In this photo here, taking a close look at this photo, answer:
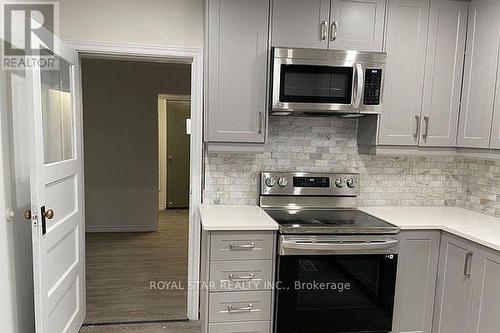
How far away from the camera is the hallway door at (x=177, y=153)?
6219 millimetres

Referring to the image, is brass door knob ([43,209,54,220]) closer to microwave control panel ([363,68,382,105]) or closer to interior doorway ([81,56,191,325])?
microwave control panel ([363,68,382,105])

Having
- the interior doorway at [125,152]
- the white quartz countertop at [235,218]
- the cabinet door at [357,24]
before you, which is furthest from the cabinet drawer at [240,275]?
the interior doorway at [125,152]

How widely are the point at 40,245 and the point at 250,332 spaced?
1.30 meters

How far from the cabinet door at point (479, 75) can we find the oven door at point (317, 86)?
818mm

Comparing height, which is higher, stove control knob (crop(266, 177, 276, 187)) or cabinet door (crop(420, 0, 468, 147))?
cabinet door (crop(420, 0, 468, 147))

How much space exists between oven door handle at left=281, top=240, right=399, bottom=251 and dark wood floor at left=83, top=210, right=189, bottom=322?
123 cm

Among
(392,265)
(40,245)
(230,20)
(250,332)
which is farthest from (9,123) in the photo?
(392,265)

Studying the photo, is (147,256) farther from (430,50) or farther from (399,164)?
(430,50)

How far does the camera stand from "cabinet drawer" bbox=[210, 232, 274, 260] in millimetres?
2078

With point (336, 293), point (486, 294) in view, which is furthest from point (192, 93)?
point (486, 294)

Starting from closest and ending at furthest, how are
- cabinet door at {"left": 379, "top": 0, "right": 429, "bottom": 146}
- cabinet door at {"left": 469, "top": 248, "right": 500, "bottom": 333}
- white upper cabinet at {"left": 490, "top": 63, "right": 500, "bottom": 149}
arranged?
1. cabinet door at {"left": 469, "top": 248, "right": 500, "bottom": 333}
2. white upper cabinet at {"left": 490, "top": 63, "right": 500, "bottom": 149}
3. cabinet door at {"left": 379, "top": 0, "right": 429, "bottom": 146}

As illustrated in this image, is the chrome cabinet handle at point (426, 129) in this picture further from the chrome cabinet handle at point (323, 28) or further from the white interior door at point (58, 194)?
the white interior door at point (58, 194)

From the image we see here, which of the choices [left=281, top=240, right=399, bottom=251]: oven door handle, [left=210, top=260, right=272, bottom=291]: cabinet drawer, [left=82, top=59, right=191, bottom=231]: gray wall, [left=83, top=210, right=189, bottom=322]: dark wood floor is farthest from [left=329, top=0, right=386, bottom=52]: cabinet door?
[left=82, top=59, right=191, bottom=231]: gray wall

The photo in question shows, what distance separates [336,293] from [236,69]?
5.13 feet
